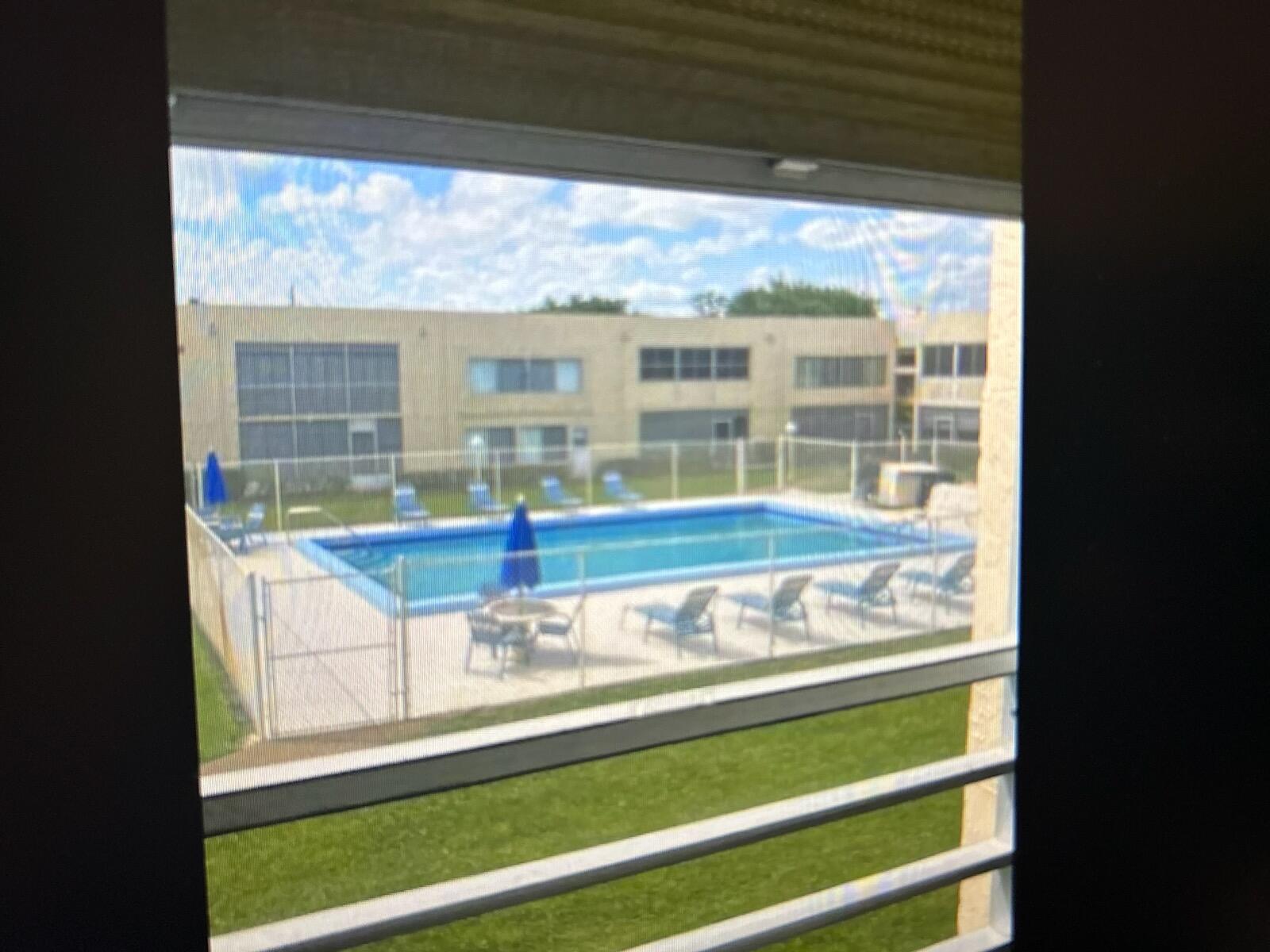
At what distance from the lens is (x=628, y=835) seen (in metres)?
1.96

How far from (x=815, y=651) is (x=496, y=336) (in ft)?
3.74

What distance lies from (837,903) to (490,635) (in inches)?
39.2

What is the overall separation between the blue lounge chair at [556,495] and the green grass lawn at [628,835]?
16.6 inches

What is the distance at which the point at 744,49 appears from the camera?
1.76 metres

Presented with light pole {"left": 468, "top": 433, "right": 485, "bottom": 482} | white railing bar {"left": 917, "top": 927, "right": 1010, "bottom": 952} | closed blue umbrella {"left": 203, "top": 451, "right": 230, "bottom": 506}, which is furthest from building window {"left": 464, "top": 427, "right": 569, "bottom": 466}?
white railing bar {"left": 917, "top": 927, "right": 1010, "bottom": 952}

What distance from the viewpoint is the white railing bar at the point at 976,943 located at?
215cm

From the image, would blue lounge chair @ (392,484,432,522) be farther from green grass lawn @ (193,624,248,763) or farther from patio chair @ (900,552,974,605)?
patio chair @ (900,552,974,605)

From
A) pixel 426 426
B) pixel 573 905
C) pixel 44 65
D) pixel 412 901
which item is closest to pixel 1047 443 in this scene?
A: pixel 44 65

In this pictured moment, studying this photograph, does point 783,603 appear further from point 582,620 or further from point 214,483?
point 214,483

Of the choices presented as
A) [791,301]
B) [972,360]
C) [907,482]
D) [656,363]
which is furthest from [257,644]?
[972,360]

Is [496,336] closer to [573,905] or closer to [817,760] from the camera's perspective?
[573,905]

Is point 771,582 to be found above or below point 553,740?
above

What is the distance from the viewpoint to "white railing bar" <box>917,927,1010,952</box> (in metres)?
2.15

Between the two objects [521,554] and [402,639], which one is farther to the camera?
[521,554]
